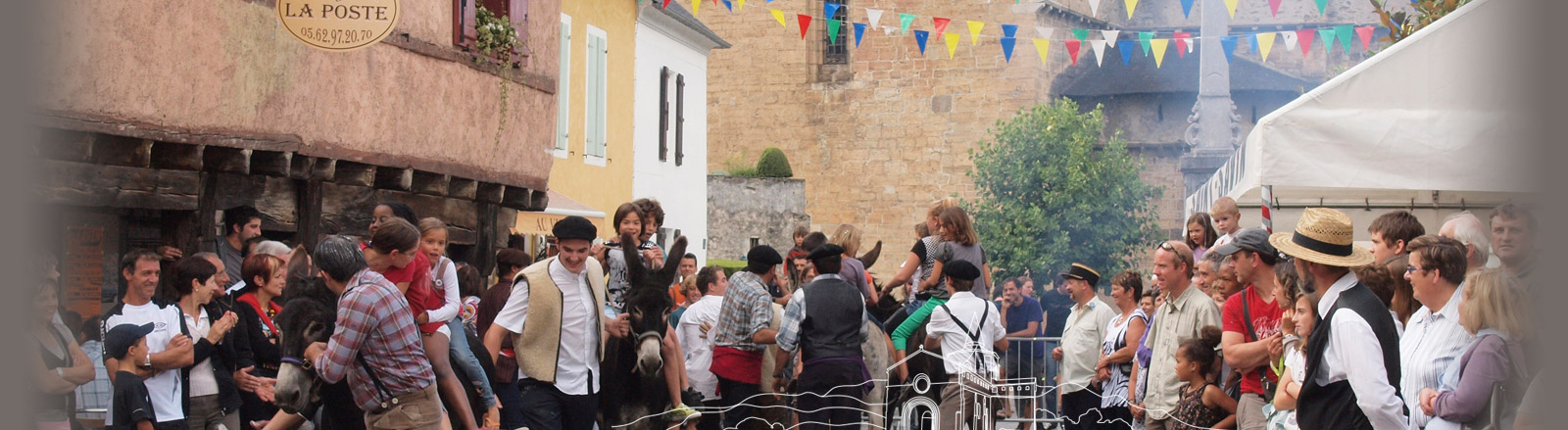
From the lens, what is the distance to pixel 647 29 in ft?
74.3

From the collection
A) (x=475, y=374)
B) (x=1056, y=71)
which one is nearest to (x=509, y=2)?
(x=475, y=374)

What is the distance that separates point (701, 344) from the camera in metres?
9.17

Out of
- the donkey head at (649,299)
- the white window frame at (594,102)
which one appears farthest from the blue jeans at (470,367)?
the white window frame at (594,102)

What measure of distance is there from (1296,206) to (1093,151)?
20.1m

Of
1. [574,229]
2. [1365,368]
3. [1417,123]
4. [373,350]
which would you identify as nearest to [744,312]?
[574,229]

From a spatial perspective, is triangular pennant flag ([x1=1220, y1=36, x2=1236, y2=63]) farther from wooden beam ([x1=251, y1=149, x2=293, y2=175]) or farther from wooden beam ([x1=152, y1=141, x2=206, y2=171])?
wooden beam ([x1=152, y1=141, x2=206, y2=171])

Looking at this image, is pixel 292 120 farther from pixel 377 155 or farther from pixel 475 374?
pixel 475 374

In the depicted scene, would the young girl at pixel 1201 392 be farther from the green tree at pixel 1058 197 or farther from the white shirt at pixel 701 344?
the green tree at pixel 1058 197

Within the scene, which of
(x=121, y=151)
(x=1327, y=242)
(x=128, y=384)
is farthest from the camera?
(x=121, y=151)

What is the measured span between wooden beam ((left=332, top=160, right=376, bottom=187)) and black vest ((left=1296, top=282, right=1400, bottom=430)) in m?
8.54

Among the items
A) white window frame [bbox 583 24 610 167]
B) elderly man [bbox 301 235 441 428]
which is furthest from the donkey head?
white window frame [bbox 583 24 610 167]

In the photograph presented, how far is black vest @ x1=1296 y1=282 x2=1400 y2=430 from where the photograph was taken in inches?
210

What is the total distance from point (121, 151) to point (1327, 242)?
7.54 metres

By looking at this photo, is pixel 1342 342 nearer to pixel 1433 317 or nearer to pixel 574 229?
pixel 1433 317
